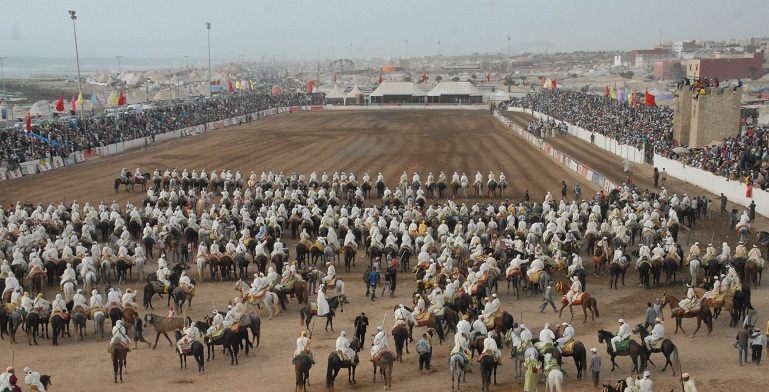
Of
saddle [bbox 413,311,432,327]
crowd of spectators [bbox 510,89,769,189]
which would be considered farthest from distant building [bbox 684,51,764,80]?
saddle [bbox 413,311,432,327]

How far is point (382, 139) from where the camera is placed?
5834cm

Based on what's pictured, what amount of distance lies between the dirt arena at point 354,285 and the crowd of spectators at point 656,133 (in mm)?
1867

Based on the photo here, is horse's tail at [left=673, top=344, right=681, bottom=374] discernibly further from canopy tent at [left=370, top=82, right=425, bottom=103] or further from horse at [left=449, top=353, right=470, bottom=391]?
canopy tent at [left=370, top=82, right=425, bottom=103]

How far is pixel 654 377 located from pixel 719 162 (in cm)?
2301

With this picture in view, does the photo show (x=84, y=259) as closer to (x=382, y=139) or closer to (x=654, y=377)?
(x=654, y=377)

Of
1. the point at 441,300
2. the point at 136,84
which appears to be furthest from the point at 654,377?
the point at 136,84

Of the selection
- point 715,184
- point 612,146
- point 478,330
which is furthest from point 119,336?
point 612,146

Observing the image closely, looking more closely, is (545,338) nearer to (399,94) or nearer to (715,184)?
(715,184)

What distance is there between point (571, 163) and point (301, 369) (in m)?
31.5

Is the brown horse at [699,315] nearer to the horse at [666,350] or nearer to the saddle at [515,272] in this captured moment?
the horse at [666,350]

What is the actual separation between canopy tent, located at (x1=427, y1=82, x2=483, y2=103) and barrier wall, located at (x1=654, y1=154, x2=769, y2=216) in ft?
194

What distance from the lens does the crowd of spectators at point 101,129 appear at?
44188 mm

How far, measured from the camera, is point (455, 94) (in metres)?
98.9

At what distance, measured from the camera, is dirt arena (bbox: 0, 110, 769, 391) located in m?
14.9
